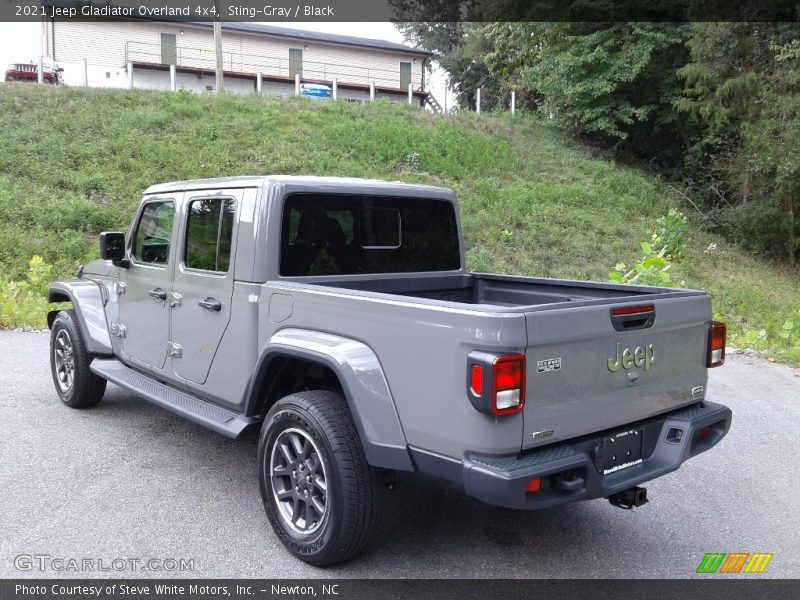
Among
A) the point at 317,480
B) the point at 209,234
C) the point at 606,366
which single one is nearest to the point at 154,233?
the point at 209,234

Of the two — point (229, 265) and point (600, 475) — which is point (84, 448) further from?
point (600, 475)

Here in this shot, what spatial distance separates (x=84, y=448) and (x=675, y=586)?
3.98 m

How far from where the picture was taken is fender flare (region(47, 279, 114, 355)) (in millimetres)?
5457

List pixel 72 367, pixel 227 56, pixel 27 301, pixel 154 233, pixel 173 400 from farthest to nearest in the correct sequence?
pixel 227 56 → pixel 27 301 → pixel 72 367 → pixel 154 233 → pixel 173 400

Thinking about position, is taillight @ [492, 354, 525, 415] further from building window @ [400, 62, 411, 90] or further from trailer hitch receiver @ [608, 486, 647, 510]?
building window @ [400, 62, 411, 90]

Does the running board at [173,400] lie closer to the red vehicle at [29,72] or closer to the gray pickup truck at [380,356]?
the gray pickup truck at [380,356]

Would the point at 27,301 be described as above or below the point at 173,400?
below

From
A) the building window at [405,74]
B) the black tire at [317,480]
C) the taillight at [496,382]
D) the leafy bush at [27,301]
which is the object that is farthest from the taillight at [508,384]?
the building window at [405,74]

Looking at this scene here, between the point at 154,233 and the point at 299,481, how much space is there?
2.42 m

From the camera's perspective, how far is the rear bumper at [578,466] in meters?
2.78

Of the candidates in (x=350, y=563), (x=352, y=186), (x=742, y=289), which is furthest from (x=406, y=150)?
(x=350, y=563)

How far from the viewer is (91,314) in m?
5.55

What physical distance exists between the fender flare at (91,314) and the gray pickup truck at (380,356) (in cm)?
39

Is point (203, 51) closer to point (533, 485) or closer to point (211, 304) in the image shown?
point (211, 304)
